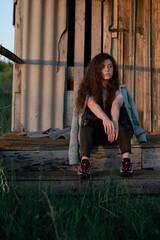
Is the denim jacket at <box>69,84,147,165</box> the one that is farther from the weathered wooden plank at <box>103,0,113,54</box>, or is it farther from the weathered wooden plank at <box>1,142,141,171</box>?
the weathered wooden plank at <box>103,0,113,54</box>

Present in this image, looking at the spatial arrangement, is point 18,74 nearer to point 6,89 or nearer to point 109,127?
point 109,127

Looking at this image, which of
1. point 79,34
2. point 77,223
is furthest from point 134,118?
point 79,34

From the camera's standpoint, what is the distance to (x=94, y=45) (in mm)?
5047

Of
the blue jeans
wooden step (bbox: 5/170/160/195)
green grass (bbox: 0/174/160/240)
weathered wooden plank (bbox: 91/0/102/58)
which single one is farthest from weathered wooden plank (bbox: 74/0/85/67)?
green grass (bbox: 0/174/160/240)

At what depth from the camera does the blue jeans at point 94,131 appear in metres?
2.46

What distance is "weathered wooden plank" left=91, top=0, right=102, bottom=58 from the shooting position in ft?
16.5

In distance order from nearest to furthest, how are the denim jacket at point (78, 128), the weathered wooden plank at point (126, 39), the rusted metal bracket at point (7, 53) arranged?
1. the denim jacket at point (78, 128)
2. the rusted metal bracket at point (7, 53)
3. the weathered wooden plank at point (126, 39)

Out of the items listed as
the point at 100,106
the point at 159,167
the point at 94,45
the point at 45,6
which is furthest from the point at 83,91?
the point at 45,6

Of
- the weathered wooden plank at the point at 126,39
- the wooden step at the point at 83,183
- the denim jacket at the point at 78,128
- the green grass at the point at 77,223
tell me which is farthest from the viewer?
the weathered wooden plank at the point at 126,39

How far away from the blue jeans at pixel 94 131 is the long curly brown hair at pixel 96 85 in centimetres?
15

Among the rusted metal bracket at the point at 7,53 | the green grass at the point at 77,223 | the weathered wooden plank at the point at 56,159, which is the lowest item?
the green grass at the point at 77,223

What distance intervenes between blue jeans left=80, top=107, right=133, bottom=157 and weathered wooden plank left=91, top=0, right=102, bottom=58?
2.69 meters

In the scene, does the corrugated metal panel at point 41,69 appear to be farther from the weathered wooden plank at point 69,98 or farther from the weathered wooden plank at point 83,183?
the weathered wooden plank at point 83,183

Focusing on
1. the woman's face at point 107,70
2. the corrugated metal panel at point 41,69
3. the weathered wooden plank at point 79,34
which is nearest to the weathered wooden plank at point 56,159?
the woman's face at point 107,70
